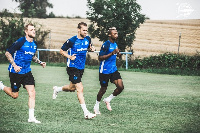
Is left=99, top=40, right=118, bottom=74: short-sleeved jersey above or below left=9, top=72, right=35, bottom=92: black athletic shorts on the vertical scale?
above

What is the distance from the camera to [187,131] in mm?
6184

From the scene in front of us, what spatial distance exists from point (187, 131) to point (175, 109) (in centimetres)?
241

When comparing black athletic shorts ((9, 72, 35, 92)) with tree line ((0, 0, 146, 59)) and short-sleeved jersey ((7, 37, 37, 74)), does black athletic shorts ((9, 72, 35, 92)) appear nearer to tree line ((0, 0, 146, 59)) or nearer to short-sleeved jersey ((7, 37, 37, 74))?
short-sleeved jersey ((7, 37, 37, 74))

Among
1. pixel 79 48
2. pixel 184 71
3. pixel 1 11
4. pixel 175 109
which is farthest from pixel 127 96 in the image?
pixel 1 11

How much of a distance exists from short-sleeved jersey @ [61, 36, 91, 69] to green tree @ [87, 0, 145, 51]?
1606 cm

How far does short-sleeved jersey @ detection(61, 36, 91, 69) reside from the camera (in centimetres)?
775

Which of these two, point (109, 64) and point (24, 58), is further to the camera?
point (109, 64)

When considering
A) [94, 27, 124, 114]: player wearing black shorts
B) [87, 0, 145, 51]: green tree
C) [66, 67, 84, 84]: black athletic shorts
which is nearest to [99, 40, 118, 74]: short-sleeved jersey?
[94, 27, 124, 114]: player wearing black shorts

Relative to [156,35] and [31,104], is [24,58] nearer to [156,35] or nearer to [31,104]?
[31,104]

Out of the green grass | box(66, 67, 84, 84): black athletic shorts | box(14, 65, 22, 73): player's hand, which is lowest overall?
the green grass

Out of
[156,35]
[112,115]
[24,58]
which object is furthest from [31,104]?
[156,35]

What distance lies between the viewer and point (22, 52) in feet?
23.6

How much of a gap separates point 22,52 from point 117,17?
18008mm

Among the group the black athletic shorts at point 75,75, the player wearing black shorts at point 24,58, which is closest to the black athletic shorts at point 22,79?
the player wearing black shorts at point 24,58
